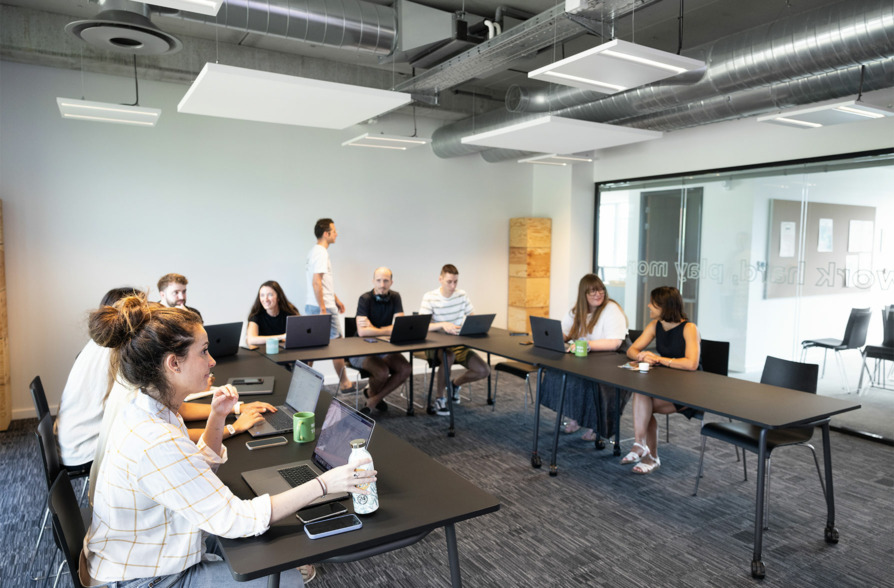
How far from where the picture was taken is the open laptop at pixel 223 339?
416 cm

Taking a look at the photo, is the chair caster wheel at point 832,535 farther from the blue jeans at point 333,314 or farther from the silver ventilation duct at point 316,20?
the blue jeans at point 333,314

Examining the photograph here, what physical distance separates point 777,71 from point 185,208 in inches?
203

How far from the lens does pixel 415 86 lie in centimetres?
504

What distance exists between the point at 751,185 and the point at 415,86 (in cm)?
345

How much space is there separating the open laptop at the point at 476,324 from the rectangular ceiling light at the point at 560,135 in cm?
152

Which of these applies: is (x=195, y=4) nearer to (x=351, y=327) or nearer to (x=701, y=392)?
(x=701, y=392)

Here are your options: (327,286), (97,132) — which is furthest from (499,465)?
(97,132)

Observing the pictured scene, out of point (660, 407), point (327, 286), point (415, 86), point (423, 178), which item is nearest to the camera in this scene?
point (660, 407)

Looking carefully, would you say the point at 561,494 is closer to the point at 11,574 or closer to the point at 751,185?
the point at 11,574

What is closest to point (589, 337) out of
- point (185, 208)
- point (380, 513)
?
point (380, 513)

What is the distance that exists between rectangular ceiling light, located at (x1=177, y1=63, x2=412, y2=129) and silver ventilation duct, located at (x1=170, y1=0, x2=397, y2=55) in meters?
0.52

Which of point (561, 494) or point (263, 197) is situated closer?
point (561, 494)

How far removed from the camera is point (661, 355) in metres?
4.22

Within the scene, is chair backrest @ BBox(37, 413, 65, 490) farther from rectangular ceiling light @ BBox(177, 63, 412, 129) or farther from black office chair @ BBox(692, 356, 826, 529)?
black office chair @ BBox(692, 356, 826, 529)
